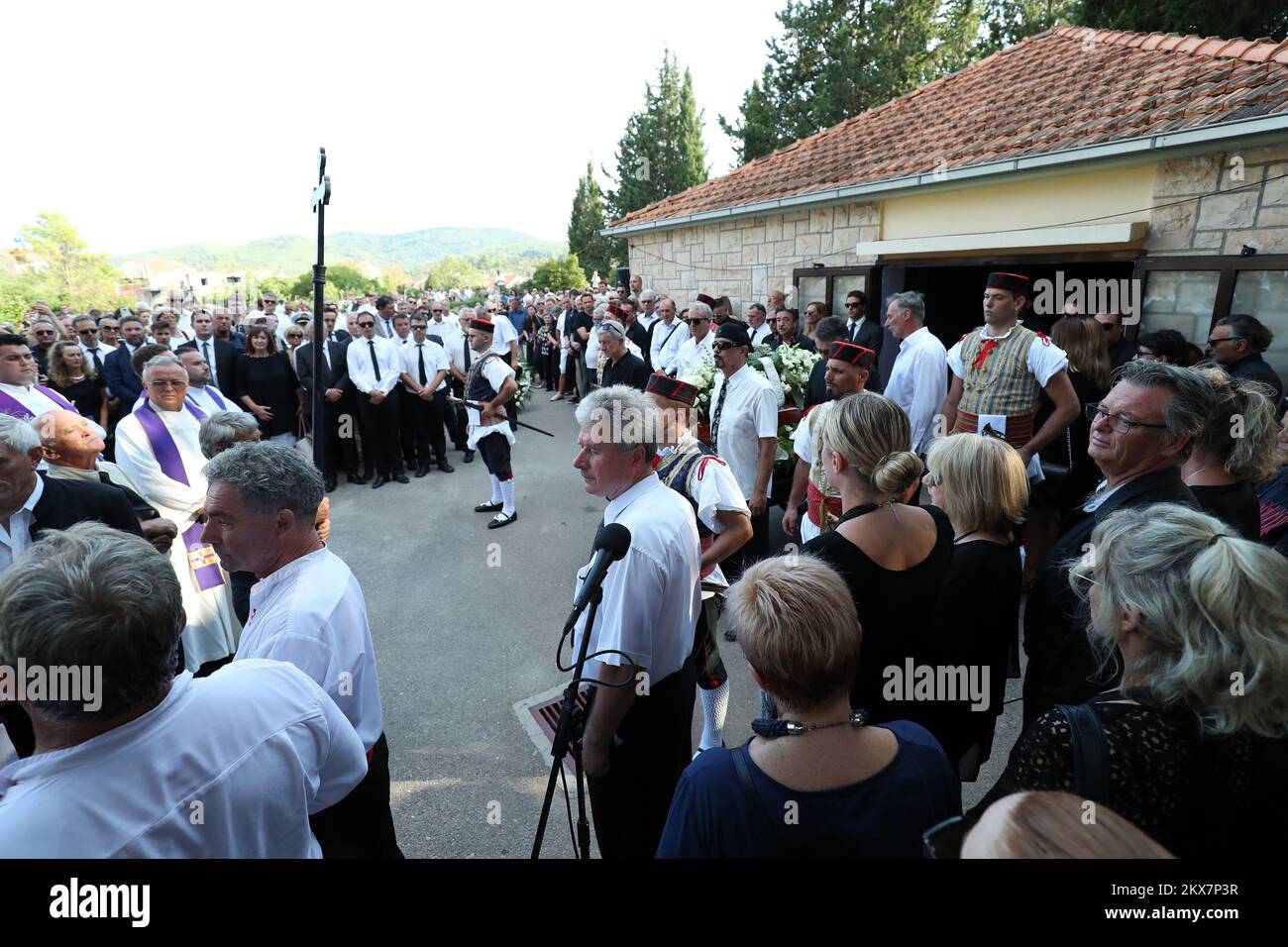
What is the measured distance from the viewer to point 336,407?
28.4 feet

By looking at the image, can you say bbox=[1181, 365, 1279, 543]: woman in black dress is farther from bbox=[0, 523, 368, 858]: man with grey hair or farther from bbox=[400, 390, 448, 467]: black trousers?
bbox=[400, 390, 448, 467]: black trousers

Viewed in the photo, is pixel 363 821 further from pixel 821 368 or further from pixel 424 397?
pixel 424 397

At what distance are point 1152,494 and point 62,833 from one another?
3.16 meters

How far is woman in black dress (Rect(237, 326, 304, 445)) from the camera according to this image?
7.80 m

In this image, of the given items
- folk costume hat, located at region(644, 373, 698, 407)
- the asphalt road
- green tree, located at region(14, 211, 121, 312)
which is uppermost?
green tree, located at region(14, 211, 121, 312)

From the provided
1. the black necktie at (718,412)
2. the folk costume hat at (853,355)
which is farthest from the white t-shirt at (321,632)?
the folk costume hat at (853,355)

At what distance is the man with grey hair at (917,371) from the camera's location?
200 inches

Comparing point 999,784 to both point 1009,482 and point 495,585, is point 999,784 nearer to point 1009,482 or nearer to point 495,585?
point 1009,482

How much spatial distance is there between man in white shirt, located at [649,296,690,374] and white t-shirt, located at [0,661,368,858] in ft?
24.9

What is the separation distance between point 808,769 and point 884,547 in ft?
3.73

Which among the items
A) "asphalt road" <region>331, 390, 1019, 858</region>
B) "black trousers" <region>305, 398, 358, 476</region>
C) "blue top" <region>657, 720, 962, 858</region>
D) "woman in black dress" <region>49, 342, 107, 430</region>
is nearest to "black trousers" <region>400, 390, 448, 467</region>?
"asphalt road" <region>331, 390, 1019, 858</region>

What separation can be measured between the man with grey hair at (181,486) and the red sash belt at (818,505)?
344 cm

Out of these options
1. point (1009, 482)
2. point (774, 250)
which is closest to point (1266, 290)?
point (1009, 482)
